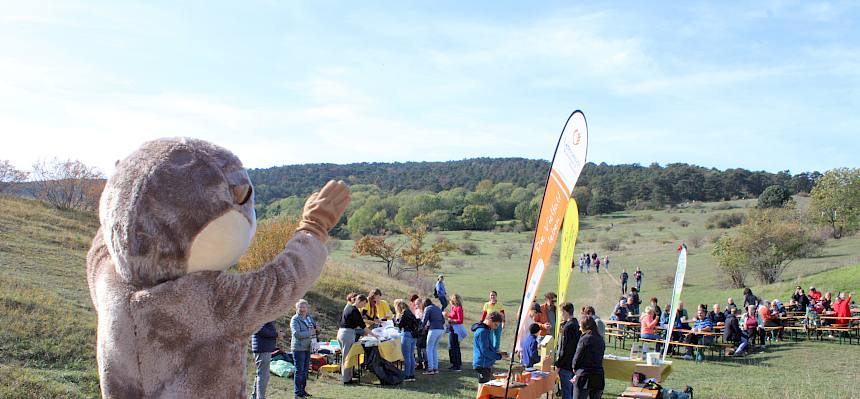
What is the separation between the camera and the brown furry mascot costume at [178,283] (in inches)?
109

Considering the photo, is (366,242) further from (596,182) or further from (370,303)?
(596,182)

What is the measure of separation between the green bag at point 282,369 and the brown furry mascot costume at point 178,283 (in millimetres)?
9956

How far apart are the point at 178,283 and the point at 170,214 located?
0.92ft

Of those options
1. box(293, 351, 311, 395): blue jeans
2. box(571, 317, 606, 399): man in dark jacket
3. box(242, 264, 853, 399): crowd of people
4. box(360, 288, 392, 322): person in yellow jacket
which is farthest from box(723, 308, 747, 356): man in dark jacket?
box(293, 351, 311, 395): blue jeans

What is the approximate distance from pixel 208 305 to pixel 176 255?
0.24 metres

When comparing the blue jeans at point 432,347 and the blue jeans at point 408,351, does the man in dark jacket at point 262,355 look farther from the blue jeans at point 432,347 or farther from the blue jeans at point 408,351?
the blue jeans at point 432,347

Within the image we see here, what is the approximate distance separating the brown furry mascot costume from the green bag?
9956mm

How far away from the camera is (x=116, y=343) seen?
285cm

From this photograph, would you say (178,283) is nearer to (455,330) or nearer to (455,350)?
(455,330)

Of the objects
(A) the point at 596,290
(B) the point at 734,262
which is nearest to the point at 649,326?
(A) the point at 596,290

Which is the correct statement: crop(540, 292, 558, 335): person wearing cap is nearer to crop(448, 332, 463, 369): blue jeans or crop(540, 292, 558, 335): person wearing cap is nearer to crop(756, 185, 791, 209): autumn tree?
crop(448, 332, 463, 369): blue jeans

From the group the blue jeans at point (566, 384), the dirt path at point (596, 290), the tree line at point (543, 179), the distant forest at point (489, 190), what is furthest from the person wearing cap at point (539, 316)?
the tree line at point (543, 179)

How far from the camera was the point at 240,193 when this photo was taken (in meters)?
2.98

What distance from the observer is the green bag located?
492 inches
